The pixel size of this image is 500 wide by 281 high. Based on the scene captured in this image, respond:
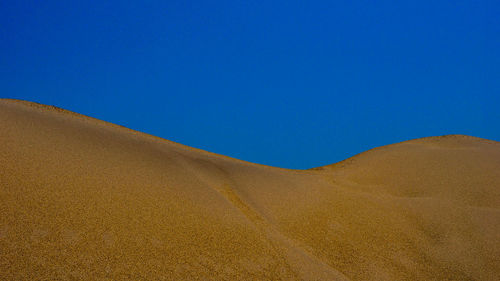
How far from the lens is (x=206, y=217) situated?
286 centimetres

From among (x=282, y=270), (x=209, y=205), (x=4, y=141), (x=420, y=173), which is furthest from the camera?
(x=420, y=173)

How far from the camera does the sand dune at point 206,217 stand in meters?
2.06

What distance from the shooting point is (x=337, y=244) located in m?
3.35

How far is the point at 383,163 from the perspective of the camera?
6.12 m

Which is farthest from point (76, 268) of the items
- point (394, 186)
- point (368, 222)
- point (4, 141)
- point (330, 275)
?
point (394, 186)

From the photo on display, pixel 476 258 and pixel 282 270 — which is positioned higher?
pixel 476 258

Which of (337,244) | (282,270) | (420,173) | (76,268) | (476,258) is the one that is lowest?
(76,268)

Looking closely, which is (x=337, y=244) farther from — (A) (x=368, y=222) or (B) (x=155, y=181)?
(B) (x=155, y=181)

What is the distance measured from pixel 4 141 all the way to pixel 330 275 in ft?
9.67

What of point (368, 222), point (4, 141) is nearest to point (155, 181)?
point (4, 141)

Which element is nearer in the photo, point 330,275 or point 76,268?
point 76,268

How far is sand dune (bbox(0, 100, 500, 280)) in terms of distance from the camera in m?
2.06

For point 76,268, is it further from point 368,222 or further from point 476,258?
point 476,258

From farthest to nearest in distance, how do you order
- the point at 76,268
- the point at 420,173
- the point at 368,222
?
the point at 420,173 < the point at 368,222 < the point at 76,268
